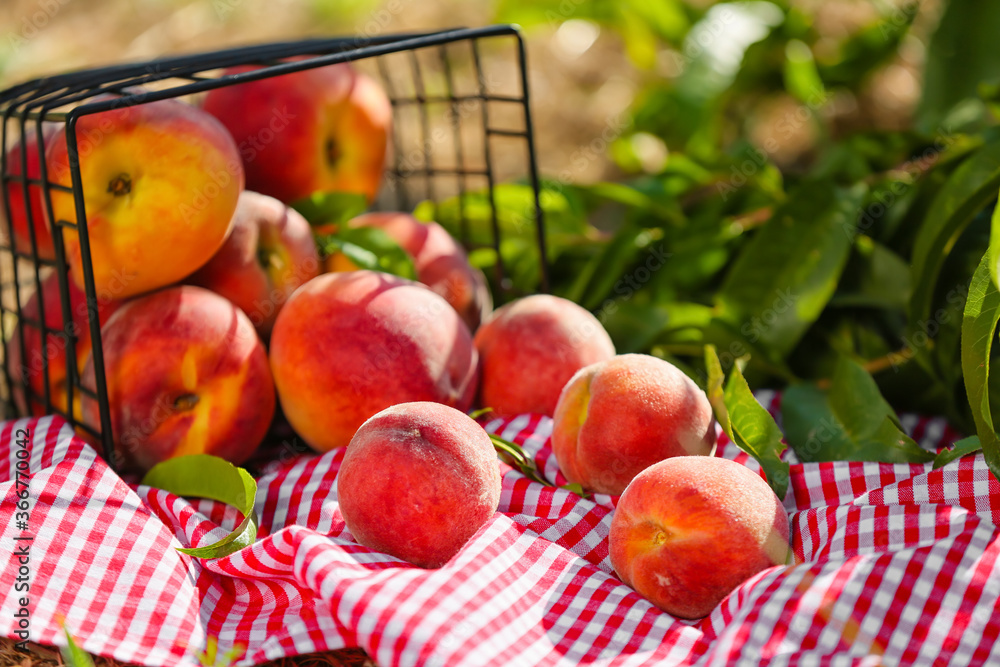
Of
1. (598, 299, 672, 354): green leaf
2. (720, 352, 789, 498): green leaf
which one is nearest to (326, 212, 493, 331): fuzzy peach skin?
(598, 299, 672, 354): green leaf

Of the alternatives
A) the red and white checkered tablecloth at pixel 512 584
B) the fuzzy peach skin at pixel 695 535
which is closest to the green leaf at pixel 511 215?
the red and white checkered tablecloth at pixel 512 584

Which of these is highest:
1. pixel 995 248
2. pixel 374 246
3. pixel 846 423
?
pixel 995 248

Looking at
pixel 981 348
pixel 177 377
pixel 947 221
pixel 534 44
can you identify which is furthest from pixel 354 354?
pixel 534 44

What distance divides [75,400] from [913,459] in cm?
77

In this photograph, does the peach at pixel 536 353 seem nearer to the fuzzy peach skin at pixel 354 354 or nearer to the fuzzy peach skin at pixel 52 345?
the fuzzy peach skin at pixel 354 354

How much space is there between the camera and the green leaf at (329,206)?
948 millimetres

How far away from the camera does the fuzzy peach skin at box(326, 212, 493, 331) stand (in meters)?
0.98

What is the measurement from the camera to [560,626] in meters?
0.56

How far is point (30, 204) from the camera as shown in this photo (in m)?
0.82

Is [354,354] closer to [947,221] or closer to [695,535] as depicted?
[695,535]

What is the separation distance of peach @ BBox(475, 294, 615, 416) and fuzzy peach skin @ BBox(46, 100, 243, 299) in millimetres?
295

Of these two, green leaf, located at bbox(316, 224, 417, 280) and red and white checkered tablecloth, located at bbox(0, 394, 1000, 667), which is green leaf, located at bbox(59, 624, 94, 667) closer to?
red and white checkered tablecloth, located at bbox(0, 394, 1000, 667)

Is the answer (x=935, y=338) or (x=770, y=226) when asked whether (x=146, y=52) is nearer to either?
(x=770, y=226)

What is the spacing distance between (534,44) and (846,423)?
2233 mm
